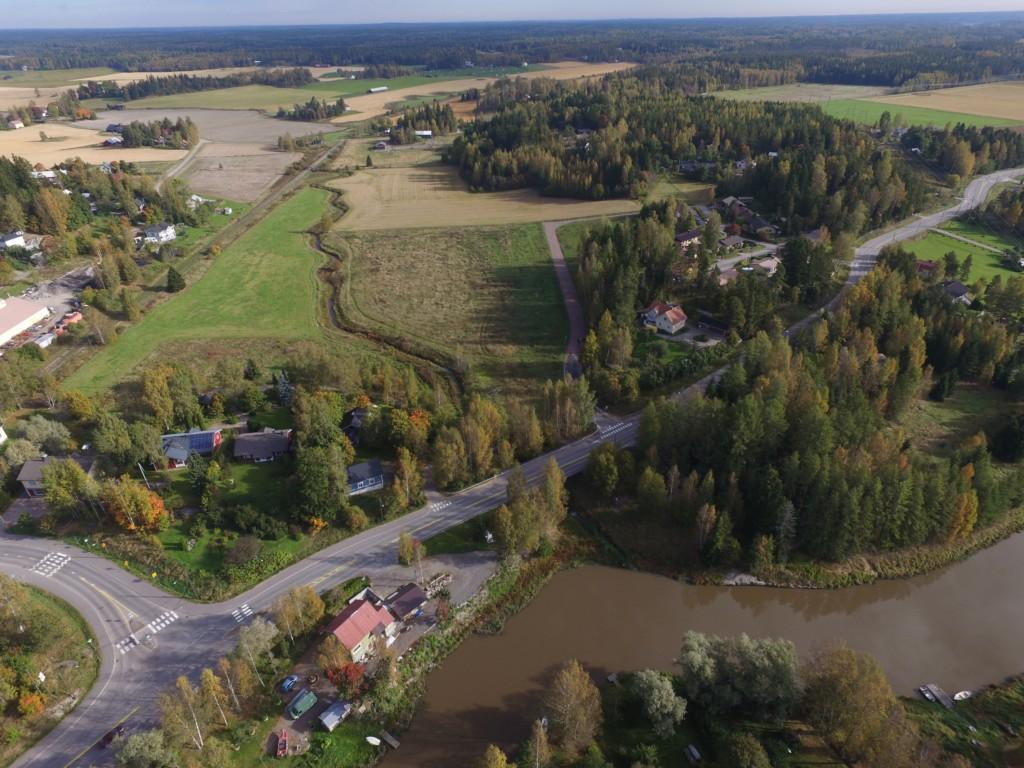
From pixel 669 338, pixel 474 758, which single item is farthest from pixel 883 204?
pixel 474 758

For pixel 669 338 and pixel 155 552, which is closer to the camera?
pixel 155 552

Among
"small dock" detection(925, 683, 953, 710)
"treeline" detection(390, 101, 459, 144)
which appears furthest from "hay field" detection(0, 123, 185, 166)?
"small dock" detection(925, 683, 953, 710)

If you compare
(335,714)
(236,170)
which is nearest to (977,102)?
(236,170)

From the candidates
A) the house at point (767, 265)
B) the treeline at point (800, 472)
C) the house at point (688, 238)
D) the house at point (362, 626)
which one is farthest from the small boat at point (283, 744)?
the house at point (688, 238)

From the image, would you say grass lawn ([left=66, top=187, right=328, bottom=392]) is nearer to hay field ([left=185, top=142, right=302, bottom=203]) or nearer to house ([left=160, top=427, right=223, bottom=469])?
house ([left=160, top=427, right=223, bottom=469])

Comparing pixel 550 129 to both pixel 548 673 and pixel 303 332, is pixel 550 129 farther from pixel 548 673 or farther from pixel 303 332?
pixel 548 673

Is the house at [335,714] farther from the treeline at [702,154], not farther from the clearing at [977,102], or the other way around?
the clearing at [977,102]
